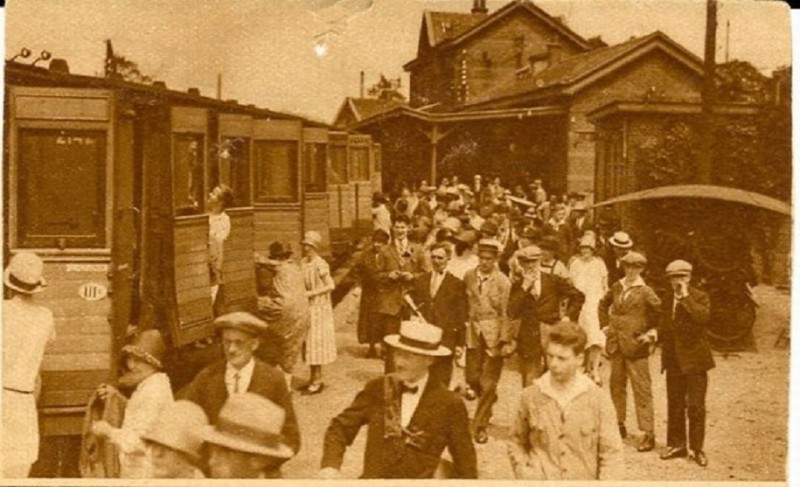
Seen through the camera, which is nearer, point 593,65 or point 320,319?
point 320,319

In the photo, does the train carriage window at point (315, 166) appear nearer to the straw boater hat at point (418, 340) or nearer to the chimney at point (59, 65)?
the straw boater hat at point (418, 340)

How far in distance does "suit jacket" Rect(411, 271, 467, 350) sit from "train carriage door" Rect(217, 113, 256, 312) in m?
0.88

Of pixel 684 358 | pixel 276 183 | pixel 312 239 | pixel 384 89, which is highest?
pixel 384 89

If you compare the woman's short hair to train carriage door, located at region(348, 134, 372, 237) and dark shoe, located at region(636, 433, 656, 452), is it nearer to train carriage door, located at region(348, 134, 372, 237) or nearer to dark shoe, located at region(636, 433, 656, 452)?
dark shoe, located at region(636, 433, 656, 452)

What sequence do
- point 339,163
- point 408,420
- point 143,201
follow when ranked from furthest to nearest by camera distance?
1. point 339,163
2. point 143,201
3. point 408,420

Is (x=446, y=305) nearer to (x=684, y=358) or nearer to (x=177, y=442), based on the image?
(x=684, y=358)

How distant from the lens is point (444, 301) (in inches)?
226

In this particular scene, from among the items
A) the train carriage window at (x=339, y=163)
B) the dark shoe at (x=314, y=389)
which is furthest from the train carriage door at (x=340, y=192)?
the dark shoe at (x=314, y=389)

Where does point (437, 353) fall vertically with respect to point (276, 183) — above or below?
below

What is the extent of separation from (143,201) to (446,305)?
5.42 ft

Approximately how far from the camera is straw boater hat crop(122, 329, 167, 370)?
5.56 meters

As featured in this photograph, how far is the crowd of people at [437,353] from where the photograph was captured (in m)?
5.48

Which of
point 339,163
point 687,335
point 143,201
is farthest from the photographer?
point 339,163

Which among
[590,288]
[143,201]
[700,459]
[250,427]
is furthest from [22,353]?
[700,459]
